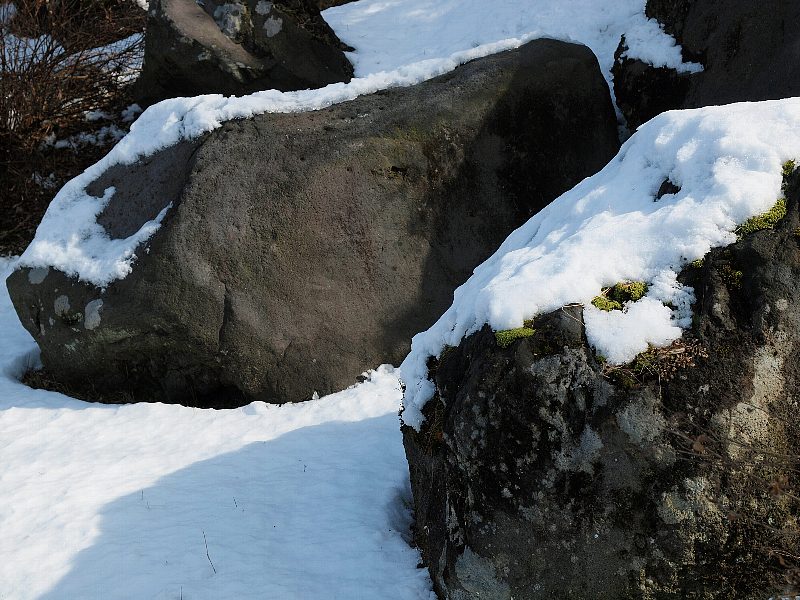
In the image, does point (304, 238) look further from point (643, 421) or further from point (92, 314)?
point (643, 421)

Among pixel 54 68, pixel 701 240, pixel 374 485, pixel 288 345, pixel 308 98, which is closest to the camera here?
pixel 701 240

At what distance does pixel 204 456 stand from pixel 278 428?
2.22 feet

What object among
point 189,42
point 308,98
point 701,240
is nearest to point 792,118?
point 701,240

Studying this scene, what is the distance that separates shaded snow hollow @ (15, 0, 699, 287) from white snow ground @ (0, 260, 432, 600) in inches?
56.2

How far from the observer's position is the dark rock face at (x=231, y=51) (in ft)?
33.7

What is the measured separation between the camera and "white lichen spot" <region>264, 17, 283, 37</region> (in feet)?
35.2

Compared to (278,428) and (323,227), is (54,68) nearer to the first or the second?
(323,227)

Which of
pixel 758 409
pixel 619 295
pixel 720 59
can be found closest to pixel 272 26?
pixel 720 59

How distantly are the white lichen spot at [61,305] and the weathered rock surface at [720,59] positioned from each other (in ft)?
20.3

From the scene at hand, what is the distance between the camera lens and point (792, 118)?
3.96m

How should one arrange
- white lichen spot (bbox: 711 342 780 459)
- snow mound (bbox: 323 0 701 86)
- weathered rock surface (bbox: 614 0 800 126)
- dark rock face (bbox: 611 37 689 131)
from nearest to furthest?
white lichen spot (bbox: 711 342 780 459)
weathered rock surface (bbox: 614 0 800 126)
dark rock face (bbox: 611 37 689 131)
snow mound (bbox: 323 0 701 86)

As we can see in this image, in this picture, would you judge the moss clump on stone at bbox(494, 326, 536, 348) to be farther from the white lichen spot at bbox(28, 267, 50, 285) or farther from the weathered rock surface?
the white lichen spot at bbox(28, 267, 50, 285)

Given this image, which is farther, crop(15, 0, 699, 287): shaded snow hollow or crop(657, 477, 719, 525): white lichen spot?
crop(15, 0, 699, 287): shaded snow hollow

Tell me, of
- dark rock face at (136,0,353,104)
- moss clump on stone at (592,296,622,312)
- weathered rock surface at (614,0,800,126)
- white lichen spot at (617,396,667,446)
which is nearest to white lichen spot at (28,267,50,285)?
dark rock face at (136,0,353,104)
